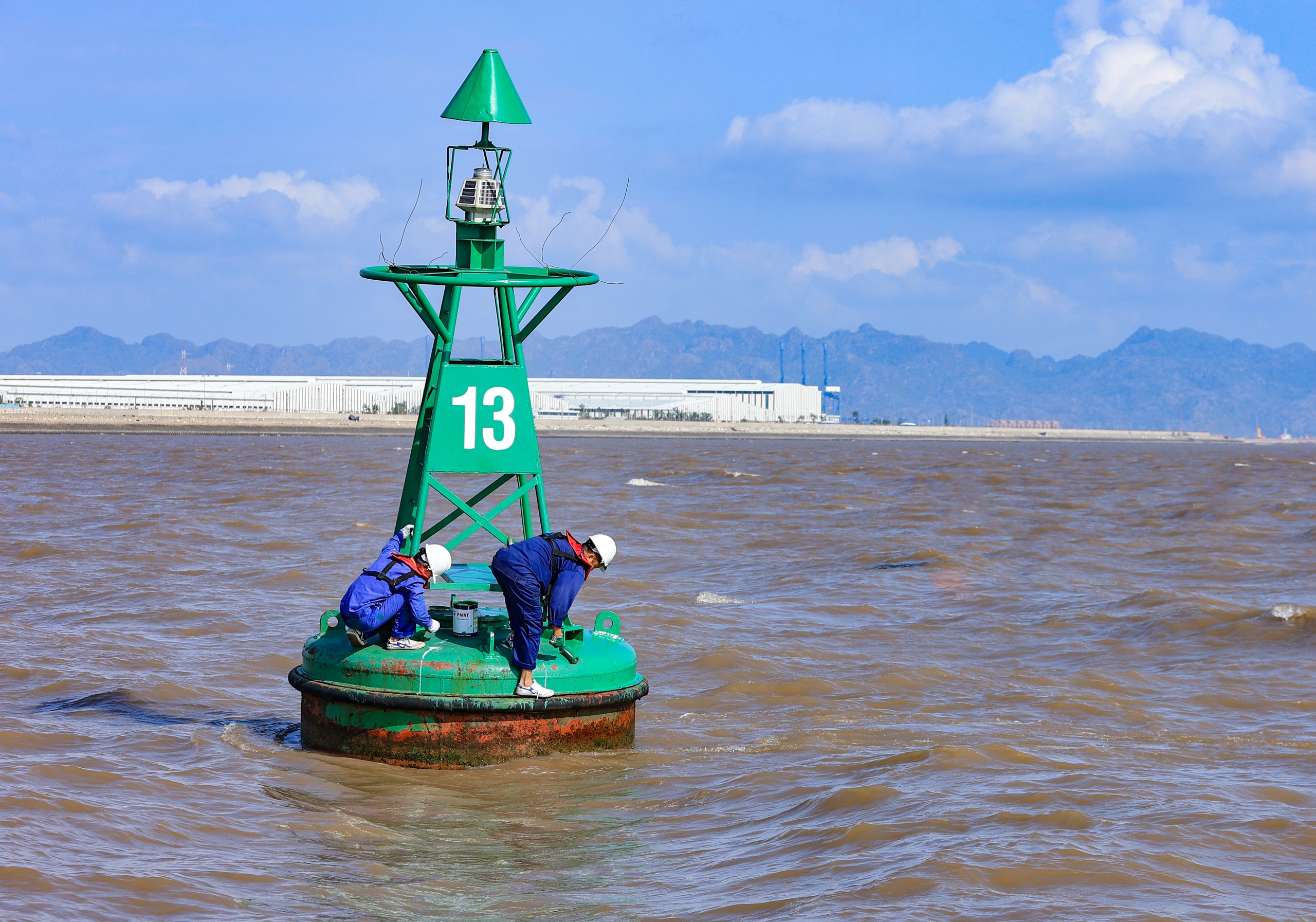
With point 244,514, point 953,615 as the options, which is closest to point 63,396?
point 244,514

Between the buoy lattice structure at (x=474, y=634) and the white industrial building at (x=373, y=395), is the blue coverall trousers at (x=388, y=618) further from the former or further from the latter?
the white industrial building at (x=373, y=395)

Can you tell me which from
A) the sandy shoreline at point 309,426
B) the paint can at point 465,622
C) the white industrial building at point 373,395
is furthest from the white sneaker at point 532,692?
the white industrial building at point 373,395

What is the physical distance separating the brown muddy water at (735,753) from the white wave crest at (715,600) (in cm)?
9

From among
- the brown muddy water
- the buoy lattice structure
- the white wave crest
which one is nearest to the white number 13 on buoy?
the buoy lattice structure

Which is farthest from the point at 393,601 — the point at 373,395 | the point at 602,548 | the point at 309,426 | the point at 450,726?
the point at 373,395

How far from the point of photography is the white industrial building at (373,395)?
145875 mm

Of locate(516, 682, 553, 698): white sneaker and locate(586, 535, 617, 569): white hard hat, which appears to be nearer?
locate(516, 682, 553, 698): white sneaker

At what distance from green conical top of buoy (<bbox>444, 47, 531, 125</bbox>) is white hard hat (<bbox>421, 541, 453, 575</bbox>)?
296 centimetres

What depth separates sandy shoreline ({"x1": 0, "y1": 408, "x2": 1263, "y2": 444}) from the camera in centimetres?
10719

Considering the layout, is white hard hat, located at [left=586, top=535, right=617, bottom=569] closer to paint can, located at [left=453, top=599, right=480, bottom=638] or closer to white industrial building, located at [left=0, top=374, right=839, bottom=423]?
paint can, located at [left=453, top=599, right=480, bottom=638]

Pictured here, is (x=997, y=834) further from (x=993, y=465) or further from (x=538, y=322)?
(x=993, y=465)

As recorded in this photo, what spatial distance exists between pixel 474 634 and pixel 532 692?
70 centimetres

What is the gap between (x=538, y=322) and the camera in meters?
9.13

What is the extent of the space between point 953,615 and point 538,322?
10.2 m
